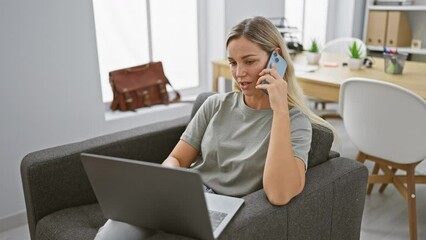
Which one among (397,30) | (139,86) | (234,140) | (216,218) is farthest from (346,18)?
(216,218)

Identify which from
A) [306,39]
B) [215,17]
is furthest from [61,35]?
[306,39]

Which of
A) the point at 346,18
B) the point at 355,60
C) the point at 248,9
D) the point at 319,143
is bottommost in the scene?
the point at 319,143

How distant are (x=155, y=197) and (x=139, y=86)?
182cm

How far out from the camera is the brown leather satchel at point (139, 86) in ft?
8.73

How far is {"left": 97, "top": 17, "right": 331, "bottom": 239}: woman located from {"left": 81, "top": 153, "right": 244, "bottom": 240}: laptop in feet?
0.28

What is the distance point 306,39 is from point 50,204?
3.46 metres

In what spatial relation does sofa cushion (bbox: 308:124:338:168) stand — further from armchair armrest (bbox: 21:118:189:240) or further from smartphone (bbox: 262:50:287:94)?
armchair armrest (bbox: 21:118:189:240)

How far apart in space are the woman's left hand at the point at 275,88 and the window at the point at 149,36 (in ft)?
5.59

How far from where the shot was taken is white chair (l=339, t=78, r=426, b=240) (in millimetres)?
1774

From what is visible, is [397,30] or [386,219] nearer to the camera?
[386,219]

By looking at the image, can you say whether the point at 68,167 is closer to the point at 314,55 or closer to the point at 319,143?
the point at 319,143

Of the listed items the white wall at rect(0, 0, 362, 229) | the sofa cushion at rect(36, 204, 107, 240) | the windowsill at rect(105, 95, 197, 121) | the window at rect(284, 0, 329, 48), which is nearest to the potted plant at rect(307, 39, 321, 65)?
the windowsill at rect(105, 95, 197, 121)

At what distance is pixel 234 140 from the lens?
140 centimetres

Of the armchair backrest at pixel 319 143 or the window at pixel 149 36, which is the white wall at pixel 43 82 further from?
the armchair backrest at pixel 319 143
